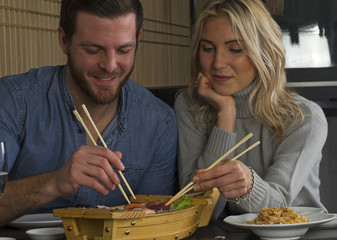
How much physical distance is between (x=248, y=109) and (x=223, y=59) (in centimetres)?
20

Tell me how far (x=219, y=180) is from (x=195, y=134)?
56cm

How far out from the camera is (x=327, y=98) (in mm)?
4152

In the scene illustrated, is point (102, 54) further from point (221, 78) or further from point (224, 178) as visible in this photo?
point (224, 178)

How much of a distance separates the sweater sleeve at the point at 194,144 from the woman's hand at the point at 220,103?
5 centimetres

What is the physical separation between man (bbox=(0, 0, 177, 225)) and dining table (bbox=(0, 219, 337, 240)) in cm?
33

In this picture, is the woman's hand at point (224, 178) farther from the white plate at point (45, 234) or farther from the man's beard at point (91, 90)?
the man's beard at point (91, 90)

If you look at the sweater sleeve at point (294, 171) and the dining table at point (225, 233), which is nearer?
the dining table at point (225, 233)

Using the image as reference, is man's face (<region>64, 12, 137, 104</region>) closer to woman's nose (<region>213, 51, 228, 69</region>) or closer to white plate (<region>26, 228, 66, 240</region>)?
woman's nose (<region>213, 51, 228, 69</region>)

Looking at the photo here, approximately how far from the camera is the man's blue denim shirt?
212 cm

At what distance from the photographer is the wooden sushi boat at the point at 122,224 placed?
57.7 inches

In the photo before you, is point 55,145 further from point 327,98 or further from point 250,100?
point 327,98

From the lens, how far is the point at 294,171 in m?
2.02

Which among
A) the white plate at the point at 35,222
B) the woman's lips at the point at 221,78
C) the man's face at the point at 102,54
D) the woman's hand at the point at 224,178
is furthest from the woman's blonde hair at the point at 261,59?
the white plate at the point at 35,222

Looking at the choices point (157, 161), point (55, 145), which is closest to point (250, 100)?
point (157, 161)
